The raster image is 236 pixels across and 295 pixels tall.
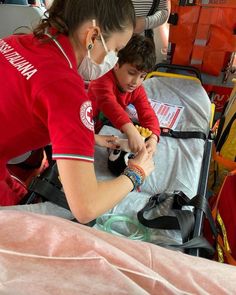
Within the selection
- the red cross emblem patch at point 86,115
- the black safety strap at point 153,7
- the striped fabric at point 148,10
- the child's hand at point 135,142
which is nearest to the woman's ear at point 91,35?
the red cross emblem patch at point 86,115

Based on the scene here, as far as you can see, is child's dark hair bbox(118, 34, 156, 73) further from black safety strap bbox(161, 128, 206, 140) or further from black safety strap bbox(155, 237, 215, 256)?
black safety strap bbox(155, 237, 215, 256)

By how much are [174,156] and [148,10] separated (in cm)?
98

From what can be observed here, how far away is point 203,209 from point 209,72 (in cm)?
145

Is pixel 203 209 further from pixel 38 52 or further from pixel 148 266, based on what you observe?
pixel 38 52

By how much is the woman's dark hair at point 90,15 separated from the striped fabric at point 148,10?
1.04 m

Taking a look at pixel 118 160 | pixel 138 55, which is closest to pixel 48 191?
pixel 118 160

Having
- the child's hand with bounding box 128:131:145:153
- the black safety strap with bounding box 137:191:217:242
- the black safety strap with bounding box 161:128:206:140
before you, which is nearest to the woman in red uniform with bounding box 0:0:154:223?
the black safety strap with bounding box 137:191:217:242

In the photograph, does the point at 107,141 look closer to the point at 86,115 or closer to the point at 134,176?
the point at 134,176

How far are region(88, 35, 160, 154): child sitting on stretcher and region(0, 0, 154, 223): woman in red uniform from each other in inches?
17.6

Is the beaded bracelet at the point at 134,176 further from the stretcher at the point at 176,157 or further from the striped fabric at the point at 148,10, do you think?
the striped fabric at the point at 148,10

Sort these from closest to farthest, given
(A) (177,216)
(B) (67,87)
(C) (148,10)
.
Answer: (B) (67,87), (A) (177,216), (C) (148,10)

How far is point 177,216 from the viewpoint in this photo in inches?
41.5

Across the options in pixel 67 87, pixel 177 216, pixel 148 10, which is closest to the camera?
pixel 67 87

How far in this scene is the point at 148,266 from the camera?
57 cm
